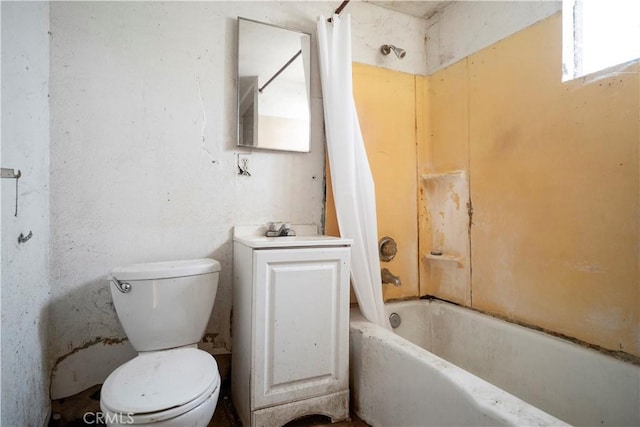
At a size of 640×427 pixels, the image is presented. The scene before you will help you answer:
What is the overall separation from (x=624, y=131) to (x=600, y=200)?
260 millimetres

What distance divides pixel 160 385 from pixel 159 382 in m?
0.02

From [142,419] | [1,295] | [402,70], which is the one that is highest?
[402,70]

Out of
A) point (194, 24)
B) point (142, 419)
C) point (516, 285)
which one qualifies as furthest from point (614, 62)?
point (142, 419)

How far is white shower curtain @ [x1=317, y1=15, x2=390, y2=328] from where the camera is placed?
157 cm

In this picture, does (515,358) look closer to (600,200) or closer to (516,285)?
(516,285)

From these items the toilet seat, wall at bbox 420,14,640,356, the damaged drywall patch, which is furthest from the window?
the damaged drywall patch

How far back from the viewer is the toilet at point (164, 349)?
0.87 metres

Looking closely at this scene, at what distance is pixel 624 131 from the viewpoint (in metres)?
1.14

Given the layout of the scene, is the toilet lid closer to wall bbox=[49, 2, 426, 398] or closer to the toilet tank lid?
the toilet tank lid

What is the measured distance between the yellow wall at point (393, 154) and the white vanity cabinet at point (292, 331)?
2.13 feet

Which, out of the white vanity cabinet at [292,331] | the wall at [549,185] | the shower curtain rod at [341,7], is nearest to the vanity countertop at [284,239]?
the white vanity cabinet at [292,331]

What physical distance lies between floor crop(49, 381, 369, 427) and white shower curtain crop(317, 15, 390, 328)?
0.49 meters

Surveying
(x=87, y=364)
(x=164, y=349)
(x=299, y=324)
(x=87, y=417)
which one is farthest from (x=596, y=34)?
(x=87, y=417)

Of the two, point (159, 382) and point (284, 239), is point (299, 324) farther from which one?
point (159, 382)
